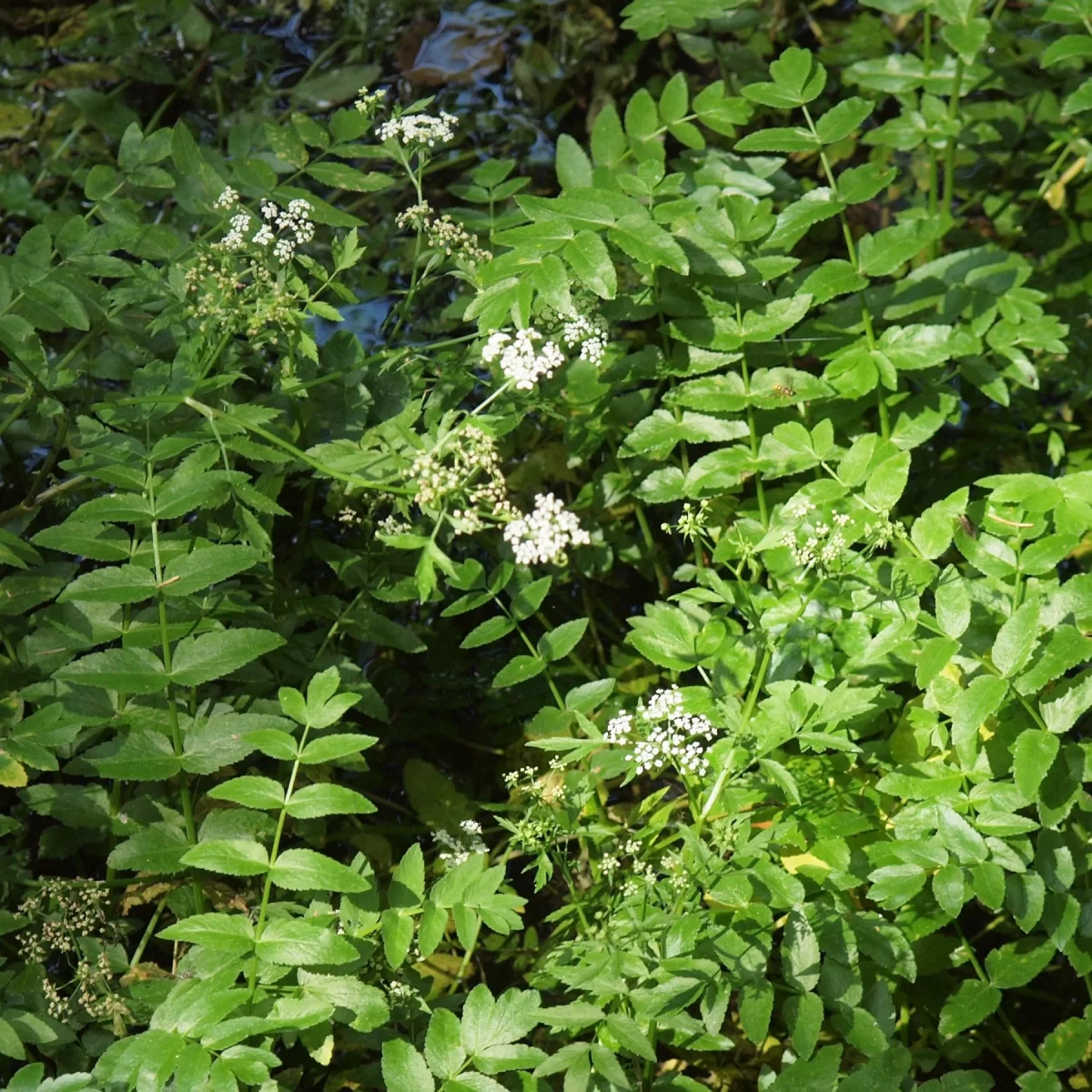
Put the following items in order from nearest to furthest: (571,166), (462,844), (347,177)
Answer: (462,844) < (347,177) < (571,166)

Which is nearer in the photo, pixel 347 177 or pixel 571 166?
pixel 347 177

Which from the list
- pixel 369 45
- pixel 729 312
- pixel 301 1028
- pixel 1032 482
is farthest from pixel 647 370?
pixel 369 45

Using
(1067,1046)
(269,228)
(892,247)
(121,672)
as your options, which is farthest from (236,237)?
(1067,1046)

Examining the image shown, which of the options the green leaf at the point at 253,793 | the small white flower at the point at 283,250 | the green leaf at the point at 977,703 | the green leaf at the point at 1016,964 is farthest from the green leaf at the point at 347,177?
the green leaf at the point at 1016,964

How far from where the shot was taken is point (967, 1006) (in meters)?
2.14

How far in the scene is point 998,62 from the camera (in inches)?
141

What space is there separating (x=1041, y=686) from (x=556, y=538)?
819 mm

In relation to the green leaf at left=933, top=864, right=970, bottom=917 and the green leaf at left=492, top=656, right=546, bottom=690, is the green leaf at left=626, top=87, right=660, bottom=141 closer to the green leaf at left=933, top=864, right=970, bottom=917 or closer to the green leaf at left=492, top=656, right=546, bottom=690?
the green leaf at left=492, top=656, right=546, bottom=690

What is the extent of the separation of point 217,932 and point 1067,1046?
1443mm

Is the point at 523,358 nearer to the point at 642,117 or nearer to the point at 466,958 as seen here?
the point at 466,958

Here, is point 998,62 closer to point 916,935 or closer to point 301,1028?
point 916,935

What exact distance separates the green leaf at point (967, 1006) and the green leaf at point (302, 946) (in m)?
1.02

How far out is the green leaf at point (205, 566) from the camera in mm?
2086

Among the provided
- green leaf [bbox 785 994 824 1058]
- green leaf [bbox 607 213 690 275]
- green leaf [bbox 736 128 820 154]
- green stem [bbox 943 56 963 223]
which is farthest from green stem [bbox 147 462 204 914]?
green stem [bbox 943 56 963 223]
